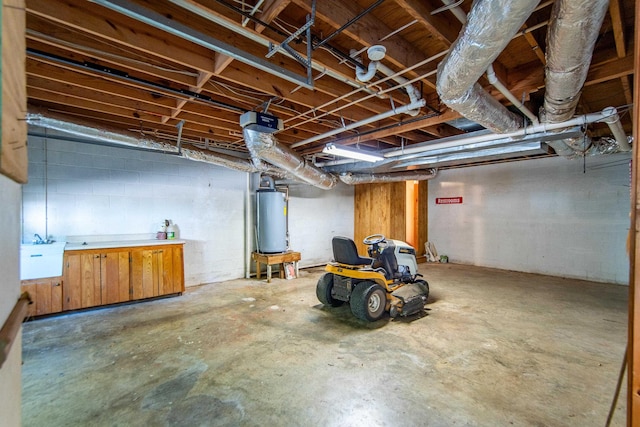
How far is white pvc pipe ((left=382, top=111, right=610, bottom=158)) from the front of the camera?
268 cm

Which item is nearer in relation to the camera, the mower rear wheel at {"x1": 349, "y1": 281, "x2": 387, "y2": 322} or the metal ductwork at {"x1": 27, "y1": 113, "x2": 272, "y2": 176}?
the metal ductwork at {"x1": 27, "y1": 113, "x2": 272, "y2": 176}

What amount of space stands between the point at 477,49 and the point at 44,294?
4825 millimetres

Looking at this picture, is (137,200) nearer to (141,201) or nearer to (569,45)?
(141,201)

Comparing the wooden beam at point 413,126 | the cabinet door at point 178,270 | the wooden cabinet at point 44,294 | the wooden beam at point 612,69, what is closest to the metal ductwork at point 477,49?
the wooden beam at point 413,126

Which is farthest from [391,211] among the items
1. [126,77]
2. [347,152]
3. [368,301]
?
[126,77]

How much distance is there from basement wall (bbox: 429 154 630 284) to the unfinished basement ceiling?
8.96ft

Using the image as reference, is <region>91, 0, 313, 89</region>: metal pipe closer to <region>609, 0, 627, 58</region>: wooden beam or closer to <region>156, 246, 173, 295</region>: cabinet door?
<region>609, 0, 627, 58</region>: wooden beam

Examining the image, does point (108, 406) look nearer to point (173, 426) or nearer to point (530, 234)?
point (173, 426)

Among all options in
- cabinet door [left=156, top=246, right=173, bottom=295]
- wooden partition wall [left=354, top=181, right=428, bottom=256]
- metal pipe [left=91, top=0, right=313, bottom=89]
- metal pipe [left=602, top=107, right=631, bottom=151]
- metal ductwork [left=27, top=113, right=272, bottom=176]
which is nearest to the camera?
metal pipe [left=91, top=0, right=313, bottom=89]

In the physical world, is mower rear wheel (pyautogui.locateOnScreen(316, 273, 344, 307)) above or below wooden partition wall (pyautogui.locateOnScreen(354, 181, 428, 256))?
below

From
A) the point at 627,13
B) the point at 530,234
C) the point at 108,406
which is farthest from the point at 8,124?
the point at 530,234

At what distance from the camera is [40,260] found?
10.9 ft

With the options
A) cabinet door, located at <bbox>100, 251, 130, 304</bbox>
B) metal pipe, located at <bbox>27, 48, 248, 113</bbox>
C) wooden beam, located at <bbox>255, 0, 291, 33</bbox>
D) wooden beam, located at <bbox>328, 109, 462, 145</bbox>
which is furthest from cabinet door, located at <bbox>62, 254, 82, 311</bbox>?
wooden beam, located at <bbox>328, 109, 462, 145</bbox>

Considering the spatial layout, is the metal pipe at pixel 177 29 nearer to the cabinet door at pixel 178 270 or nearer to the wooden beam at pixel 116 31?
the wooden beam at pixel 116 31
